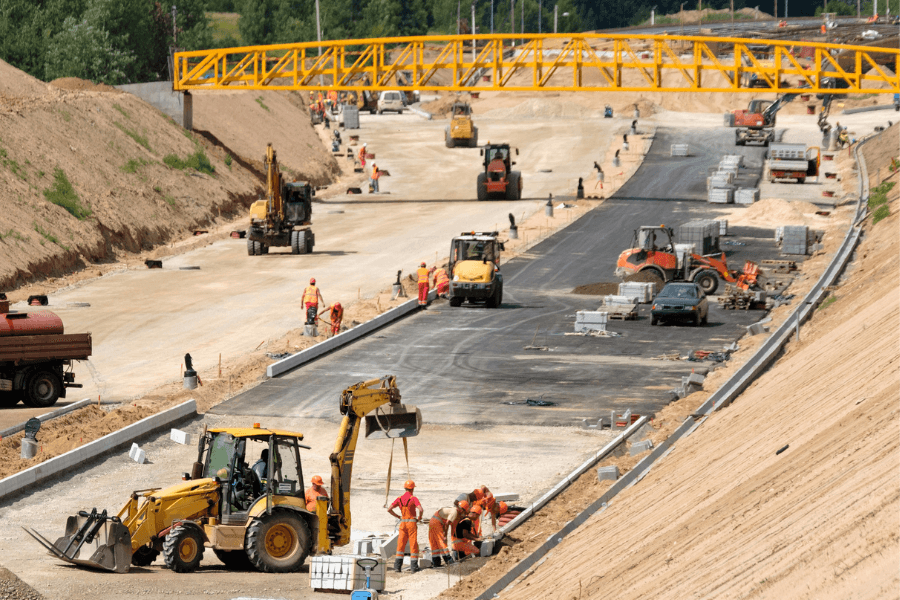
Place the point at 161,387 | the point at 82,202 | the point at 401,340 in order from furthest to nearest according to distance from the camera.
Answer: the point at 82,202 < the point at 401,340 < the point at 161,387

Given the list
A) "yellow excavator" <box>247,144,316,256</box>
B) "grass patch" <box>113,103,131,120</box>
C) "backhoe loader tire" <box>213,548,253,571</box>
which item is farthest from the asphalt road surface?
"grass patch" <box>113,103,131,120</box>

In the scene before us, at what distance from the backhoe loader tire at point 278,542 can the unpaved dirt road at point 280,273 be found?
12639mm

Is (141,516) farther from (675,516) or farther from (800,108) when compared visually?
(800,108)

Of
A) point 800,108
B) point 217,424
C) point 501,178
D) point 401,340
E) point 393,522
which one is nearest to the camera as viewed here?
point 393,522

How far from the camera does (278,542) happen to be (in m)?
17.7

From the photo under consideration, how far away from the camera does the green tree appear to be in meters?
79.0

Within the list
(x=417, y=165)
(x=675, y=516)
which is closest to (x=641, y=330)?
(x=675, y=516)

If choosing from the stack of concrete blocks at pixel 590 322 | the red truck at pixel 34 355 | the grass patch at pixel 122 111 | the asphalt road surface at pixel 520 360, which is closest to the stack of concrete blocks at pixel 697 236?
the asphalt road surface at pixel 520 360

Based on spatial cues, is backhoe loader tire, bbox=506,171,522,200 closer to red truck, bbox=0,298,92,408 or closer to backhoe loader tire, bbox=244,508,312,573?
red truck, bbox=0,298,92,408

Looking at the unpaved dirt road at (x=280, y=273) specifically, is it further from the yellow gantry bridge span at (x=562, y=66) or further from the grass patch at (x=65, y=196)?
the yellow gantry bridge span at (x=562, y=66)

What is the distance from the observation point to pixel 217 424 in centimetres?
2798

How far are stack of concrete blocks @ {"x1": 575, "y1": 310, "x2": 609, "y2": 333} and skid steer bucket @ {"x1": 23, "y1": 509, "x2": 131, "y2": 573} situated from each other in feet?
71.9

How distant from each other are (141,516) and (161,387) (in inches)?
561

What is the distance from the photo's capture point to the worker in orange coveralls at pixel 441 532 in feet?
62.3
